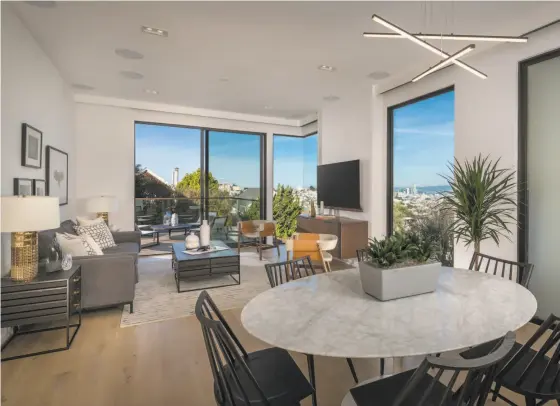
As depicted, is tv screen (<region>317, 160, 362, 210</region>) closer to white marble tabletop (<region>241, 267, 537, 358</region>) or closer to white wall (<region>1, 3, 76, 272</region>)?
white marble tabletop (<region>241, 267, 537, 358</region>)

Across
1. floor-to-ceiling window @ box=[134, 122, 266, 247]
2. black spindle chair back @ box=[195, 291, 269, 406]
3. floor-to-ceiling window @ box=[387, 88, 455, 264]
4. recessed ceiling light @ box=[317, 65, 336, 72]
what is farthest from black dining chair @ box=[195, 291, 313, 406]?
floor-to-ceiling window @ box=[134, 122, 266, 247]

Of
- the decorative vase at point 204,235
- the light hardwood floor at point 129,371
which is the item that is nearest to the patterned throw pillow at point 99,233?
the decorative vase at point 204,235

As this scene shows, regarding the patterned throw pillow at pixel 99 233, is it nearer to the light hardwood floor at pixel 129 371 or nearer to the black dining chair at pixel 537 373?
the light hardwood floor at pixel 129 371

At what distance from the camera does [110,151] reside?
19.4 ft

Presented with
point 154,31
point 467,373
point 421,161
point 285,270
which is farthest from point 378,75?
point 467,373

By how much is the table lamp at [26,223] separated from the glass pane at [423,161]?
13.2 ft

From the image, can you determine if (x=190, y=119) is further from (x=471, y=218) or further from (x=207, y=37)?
(x=471, y=218)

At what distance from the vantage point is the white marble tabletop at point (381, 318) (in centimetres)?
114

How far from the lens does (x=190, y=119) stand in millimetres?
6547

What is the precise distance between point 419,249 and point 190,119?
5926 millimetres

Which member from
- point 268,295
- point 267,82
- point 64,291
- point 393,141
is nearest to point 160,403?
point 268,295

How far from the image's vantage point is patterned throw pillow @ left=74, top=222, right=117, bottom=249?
14.0 ft

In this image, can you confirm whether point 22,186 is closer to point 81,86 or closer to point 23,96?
point 23,96

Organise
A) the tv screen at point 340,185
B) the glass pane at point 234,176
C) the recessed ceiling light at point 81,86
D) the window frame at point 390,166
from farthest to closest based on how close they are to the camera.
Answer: the glass pane at point 234,176
the tv screen at point 340,185
the window frame at point 390,166
the recessed ceiling light at point 81,86
